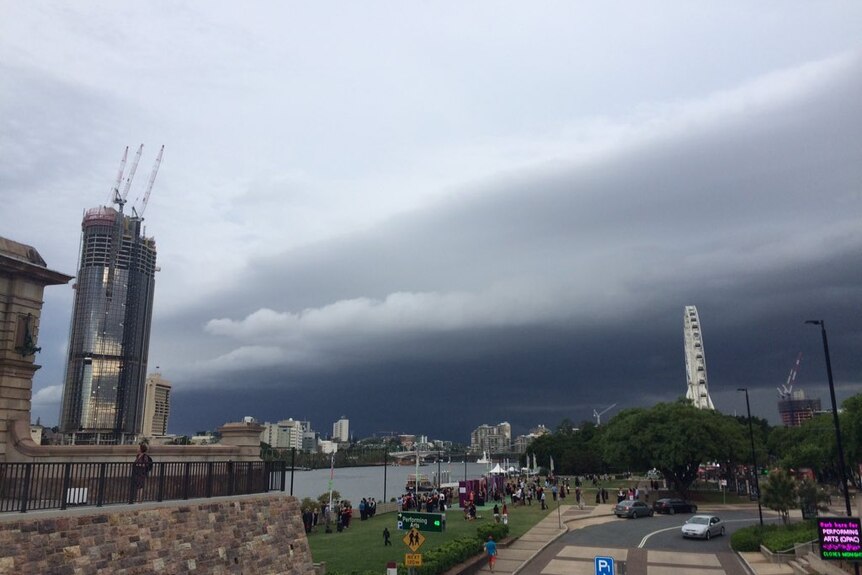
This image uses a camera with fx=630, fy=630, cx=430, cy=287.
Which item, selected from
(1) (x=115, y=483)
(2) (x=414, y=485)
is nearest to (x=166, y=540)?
(1) (x=115, y=483)

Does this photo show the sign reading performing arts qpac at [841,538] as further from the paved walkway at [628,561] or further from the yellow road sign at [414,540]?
the yellow road sign at [414,540]

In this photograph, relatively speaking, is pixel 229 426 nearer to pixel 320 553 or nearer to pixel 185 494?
pixel 185 494

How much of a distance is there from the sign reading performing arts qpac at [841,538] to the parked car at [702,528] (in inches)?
673

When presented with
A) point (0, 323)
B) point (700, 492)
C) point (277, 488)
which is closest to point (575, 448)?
point (700, 492)

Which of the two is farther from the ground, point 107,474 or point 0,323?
point 0,323

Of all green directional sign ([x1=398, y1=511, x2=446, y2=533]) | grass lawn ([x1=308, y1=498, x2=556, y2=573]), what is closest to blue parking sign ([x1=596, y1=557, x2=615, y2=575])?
green directional sign ([x1=398, y1=511, x2=446, y2=533])

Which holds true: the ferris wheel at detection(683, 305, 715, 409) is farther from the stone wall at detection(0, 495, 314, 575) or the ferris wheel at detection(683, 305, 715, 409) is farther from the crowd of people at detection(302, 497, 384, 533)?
the stone wall at detection(0, 495, 314, 575)

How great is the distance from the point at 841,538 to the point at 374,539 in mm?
19368

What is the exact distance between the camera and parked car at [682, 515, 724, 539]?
3384 cm

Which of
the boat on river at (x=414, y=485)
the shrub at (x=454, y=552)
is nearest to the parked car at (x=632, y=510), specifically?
the shrub at (x=454, y=552)

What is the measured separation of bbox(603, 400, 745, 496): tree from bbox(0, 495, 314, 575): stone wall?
1672 inches

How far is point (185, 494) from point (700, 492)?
6009cm

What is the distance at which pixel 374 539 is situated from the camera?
29938 millimetres

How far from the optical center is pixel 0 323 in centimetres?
1830
